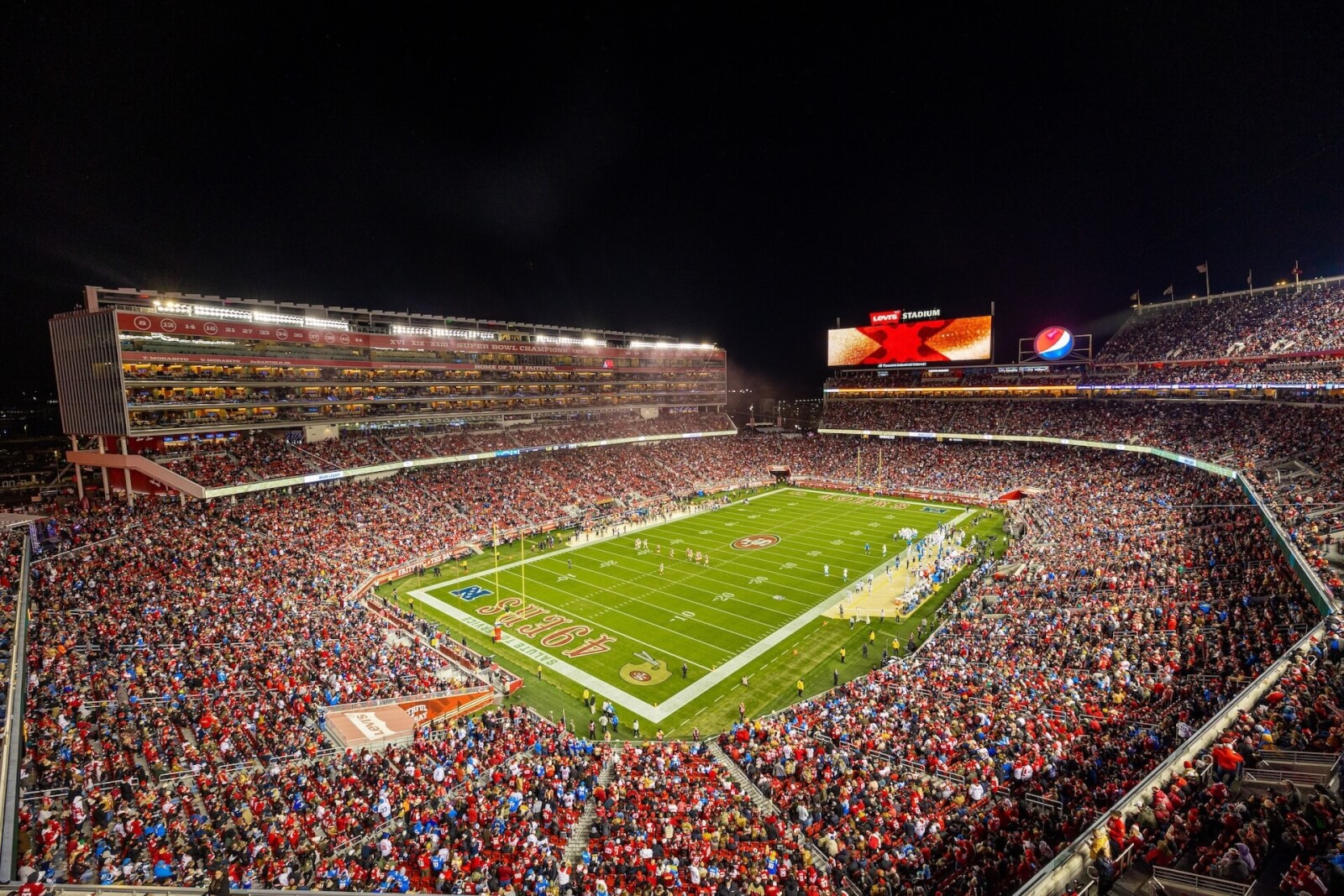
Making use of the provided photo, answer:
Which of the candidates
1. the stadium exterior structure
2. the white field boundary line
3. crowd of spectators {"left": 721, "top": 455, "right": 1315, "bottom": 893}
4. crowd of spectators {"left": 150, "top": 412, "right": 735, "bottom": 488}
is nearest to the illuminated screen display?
crowd of spectators {"left": 150, "top": 412, "right": 735, "bottom": 488}

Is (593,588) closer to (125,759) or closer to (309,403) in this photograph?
(125,759)

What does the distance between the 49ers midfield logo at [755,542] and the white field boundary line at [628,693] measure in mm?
8704

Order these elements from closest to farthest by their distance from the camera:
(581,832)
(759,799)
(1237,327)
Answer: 1. (581,832)
2. (759,799)
3. (1237,327)

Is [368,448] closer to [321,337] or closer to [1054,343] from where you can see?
[321,337]

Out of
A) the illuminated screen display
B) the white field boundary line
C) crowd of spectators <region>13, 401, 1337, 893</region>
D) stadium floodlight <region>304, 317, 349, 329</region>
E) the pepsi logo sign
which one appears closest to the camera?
crowd of spectators <region>13, 401, 1337, 893</region>

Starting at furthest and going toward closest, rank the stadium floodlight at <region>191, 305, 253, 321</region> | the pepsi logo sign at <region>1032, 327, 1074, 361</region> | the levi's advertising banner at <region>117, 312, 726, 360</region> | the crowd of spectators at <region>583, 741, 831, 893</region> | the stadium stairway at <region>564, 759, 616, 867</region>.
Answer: the pepsi logo sign at <region>1032, 327, 1074, 361</region> → the stadium floodlight at <region>191, 305, 253, 321</region> → the levi's advertising banner at <region>117, 312, 726, 360</region> → the stadium stairway at <region>564, 759, 616, 867</region> → the crowd of spectators at <region>583, 741, 831, 893</region>

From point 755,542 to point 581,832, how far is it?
27.1 m

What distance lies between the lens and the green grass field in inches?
822

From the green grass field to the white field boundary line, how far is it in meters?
0.07

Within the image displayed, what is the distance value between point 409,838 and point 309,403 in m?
39.5

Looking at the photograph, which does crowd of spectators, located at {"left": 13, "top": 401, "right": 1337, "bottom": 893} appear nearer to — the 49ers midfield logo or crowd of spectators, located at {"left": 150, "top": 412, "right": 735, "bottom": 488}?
crowd of spectators, located at {"left": 150, "top": 412, "right": 735, "bottom": 488}

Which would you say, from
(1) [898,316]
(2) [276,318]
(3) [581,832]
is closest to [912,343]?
(1) [898,316]

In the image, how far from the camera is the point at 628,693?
68.5 ft

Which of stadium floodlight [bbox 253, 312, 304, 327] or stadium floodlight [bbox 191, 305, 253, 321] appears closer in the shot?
stadium floodlight [bbox 191, 305, 253, 321]
